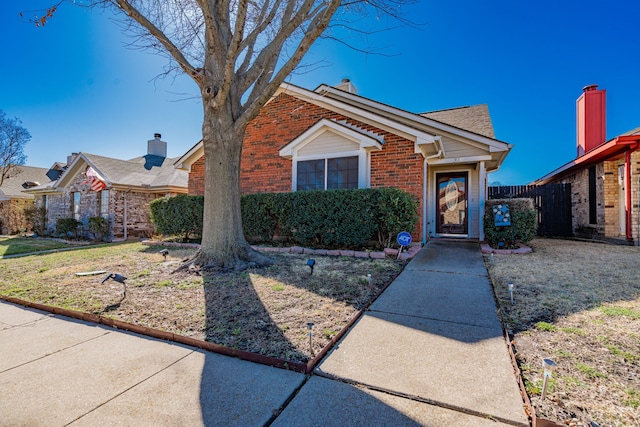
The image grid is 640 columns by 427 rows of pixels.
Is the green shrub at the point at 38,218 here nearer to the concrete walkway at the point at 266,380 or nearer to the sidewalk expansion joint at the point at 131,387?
the concrete walkway at the point at 266,380

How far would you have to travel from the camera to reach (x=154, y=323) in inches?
126

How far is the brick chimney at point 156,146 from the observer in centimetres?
1891

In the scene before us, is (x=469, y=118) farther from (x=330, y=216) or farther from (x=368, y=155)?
(x=330, y=216)

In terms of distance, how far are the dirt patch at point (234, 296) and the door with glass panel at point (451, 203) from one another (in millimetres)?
5949

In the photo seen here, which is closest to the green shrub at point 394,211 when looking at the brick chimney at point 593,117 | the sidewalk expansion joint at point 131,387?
the sidewalk expansion joint at point 131,387

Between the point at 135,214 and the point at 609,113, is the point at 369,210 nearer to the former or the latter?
the point at 135,214

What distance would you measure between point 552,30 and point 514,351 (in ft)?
54.2

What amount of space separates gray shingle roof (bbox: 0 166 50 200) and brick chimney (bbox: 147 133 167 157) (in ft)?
30.8

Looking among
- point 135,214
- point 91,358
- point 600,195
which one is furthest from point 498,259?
point 135,214

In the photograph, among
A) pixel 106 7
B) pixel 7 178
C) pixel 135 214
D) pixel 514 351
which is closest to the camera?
pixel 514 351

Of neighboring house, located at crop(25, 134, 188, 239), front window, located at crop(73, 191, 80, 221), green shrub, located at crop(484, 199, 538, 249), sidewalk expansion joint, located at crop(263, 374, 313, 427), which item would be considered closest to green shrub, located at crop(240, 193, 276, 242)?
green shrub, located at crop(484, 199, 538, 249)

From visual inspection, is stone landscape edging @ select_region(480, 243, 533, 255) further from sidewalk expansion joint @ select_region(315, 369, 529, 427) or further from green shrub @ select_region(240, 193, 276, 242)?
sidewalk expansion joint @ select_region(315, 369, 529, 427)

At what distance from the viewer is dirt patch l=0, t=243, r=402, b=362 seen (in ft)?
9.43

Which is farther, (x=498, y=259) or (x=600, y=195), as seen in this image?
(x=600, y=195)
